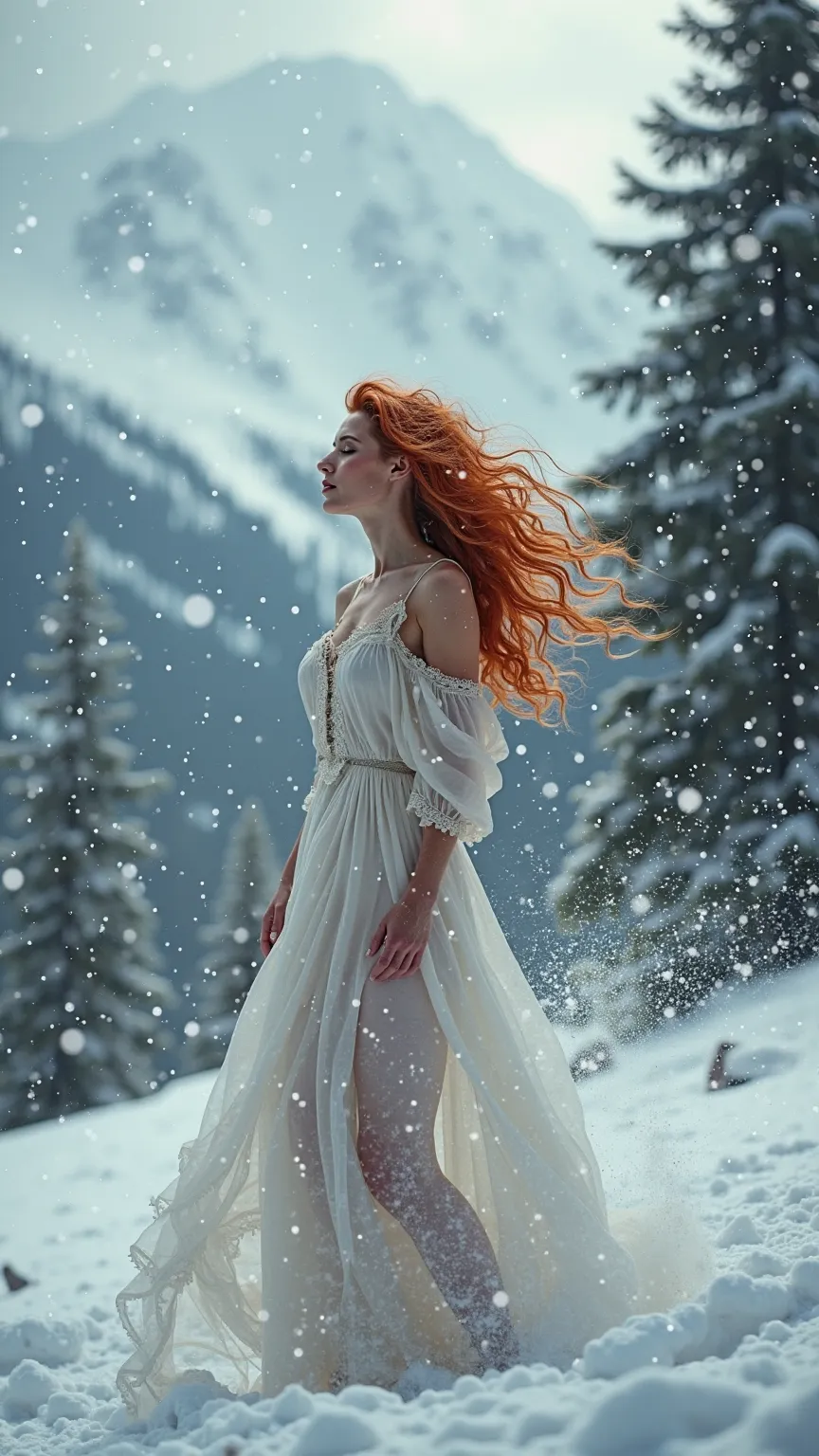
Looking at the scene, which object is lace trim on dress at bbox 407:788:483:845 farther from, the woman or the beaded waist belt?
the beaded waist belt

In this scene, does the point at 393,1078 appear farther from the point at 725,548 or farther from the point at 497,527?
the point at 725,548

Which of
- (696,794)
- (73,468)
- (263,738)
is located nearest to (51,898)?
(696,794)

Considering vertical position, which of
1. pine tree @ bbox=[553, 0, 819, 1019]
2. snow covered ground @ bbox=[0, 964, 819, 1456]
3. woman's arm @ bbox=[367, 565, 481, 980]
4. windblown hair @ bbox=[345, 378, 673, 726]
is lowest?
snow covered ground @ bbox=[0, 964, 819, 1456]

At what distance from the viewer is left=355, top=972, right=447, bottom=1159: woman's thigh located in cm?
250

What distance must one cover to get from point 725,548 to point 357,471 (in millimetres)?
5459

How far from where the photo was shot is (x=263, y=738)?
57312mm

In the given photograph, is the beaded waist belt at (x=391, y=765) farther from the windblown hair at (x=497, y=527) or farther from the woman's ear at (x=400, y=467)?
the woman's ear at (x=400, y=467)

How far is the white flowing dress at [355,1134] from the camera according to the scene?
2.44 metres

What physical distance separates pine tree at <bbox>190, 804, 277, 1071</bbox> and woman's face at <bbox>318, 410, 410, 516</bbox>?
11.8 metres

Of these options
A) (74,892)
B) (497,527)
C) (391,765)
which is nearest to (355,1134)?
(391,765)

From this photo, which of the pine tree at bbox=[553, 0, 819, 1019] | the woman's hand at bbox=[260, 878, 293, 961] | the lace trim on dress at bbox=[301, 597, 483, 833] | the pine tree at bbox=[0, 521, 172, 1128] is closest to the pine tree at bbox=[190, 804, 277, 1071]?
the pine tree at bbox=[0, 521, 172, 1128]

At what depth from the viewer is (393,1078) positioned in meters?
2.51

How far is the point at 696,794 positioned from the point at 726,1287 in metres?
5.59

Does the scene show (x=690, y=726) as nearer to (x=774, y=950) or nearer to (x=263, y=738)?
(x=774, y=950)
